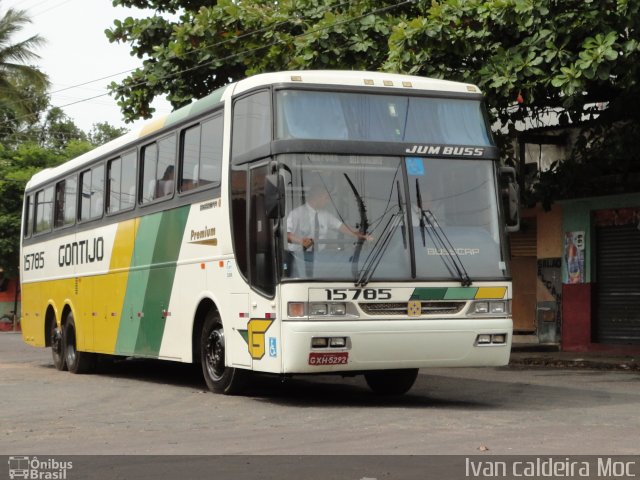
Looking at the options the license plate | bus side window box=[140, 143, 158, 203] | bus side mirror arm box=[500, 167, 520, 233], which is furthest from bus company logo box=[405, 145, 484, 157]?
bus side window box=[140, 143, 158, 203]

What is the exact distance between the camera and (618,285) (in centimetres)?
2345

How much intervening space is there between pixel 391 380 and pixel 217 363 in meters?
2.02

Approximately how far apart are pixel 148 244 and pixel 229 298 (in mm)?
3045

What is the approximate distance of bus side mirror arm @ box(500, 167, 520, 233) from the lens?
502 inches

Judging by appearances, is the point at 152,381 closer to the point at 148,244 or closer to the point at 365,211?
the point at 148,244

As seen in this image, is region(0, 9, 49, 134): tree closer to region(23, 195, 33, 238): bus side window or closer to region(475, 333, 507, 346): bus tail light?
region(23, 195, 33, 238): bus side window

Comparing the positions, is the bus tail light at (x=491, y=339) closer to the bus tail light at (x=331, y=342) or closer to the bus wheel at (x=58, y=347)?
the bus tail light at (x=331, y=342)

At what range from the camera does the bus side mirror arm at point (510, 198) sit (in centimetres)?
1275

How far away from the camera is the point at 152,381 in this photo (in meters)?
17.2

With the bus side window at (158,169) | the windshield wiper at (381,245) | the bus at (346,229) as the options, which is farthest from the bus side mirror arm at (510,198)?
the bus side window at (158,169)

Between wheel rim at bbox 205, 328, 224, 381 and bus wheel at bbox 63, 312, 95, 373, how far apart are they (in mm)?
5816

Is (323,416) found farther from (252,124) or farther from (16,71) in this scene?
(16,71)

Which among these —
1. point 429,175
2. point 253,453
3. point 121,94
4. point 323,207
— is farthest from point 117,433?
point 121,94
